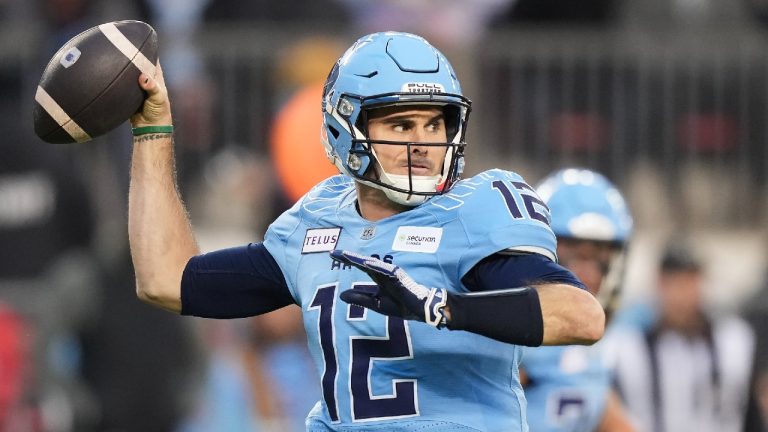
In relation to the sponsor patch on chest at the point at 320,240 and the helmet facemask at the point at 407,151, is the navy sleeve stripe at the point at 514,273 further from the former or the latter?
the sponsor patch on chest at the point at 320,240

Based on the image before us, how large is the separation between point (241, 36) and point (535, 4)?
2057 millimetres

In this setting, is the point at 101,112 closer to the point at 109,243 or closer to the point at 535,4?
the point at 109,243

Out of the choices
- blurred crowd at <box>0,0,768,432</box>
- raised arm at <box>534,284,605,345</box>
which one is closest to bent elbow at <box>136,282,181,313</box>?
raised arm at <box>534,284,605,345</box>

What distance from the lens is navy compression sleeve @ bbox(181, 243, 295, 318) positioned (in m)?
5.52

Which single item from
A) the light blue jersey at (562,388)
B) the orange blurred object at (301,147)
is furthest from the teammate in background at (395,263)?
the orange blurred object at (301,147)

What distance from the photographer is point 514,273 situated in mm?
4867

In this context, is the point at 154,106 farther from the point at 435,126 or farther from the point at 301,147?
the point at 301,147

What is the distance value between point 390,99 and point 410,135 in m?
0.14

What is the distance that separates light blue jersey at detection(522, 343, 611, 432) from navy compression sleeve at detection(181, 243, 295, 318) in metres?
1.48

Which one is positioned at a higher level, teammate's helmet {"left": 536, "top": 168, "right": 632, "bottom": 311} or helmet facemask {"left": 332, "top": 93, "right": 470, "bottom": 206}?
helmet facemask {"left": 332, "top": 93, "right": 470, "bottom": 206}

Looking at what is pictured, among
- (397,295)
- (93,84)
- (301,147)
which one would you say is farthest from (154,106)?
(301,147)

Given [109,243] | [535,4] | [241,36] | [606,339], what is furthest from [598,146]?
[606,339]

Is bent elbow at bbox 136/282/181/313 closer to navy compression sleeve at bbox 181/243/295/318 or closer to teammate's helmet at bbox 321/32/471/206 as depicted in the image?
navy compression sleeve at bbox 181/243/295/318

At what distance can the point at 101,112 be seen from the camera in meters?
5.56
